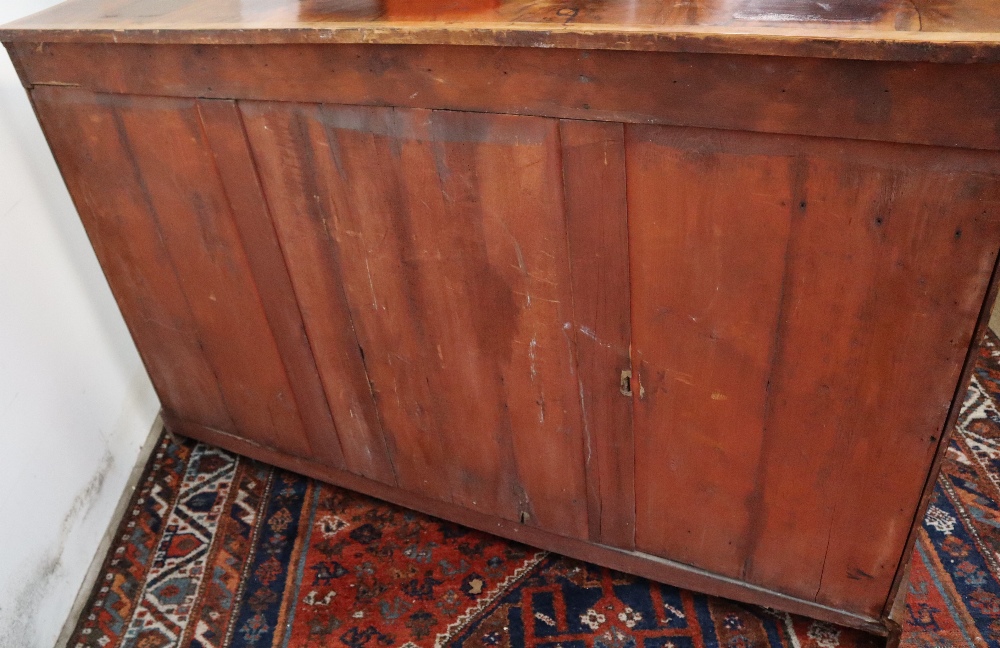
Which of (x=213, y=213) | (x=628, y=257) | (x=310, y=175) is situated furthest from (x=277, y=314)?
(x=628, y=257)

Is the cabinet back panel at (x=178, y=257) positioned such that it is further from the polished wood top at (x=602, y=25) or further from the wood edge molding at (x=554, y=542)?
the polished wood top at (x=602, y=25)

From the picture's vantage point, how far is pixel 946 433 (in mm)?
1294

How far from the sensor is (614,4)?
1.31 m

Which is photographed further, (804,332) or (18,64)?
(18,64)

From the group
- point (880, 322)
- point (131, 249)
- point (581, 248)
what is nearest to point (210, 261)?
point (131, 249)

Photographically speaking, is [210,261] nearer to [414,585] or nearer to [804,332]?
[414,585]

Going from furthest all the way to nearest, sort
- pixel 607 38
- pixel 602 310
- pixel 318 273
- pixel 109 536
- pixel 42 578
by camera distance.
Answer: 1. pixel 109 536
2. pixel 42 578
3. pixel 318 273
4. pixel 602 310
5. pixel 607 38

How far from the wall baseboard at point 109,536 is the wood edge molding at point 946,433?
70.3 inches

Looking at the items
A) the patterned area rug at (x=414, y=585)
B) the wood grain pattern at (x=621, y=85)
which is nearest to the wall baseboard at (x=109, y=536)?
the patterned area rug at (x=414, y=585)

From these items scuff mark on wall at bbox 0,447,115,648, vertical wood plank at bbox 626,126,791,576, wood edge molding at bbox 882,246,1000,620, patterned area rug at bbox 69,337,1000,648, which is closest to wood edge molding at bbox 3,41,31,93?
scuff mark on wall at bbox 0,447,115,648

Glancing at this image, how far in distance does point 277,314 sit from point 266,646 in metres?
0.74

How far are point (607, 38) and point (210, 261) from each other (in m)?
1.12

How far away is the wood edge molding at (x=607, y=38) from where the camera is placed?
0.99 meters

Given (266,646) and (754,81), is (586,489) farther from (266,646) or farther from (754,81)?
(754,81)
